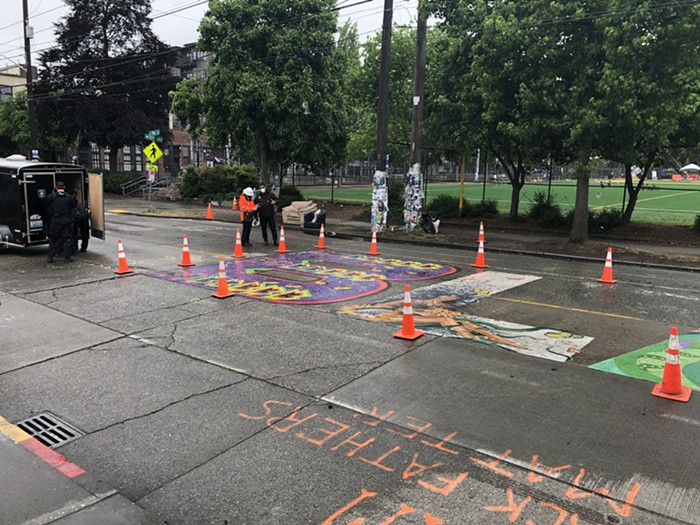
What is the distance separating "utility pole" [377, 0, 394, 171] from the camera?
63.5 feet

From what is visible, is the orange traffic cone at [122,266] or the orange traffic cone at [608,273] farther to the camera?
the orange traffic cone at [608,273]

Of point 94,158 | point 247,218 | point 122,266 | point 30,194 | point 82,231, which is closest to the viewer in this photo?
point 122,266

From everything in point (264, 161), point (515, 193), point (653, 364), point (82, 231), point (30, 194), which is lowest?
point (653, 364)

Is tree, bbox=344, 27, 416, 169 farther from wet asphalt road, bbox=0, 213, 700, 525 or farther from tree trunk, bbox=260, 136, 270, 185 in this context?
wet asphalt road, bbox=0, 213, 700, 525

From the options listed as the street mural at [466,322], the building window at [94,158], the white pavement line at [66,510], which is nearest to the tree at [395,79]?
the street mural at [466,322]

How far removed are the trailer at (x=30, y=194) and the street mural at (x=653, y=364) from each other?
43.4 feet

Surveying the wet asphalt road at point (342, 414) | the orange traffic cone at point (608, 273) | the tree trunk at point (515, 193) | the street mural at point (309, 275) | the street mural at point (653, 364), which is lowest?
the wet asphalt road at point (342, 414)

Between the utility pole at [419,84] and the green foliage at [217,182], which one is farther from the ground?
the utility pole at [419,84]

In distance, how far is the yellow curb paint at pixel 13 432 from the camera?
4797mm

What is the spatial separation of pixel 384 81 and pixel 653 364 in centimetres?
1535

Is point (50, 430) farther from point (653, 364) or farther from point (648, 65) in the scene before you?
point (648, 65)

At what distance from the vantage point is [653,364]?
22.3 feet

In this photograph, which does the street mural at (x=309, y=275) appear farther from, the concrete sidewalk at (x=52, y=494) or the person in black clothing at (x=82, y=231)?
the concrete sidewalk at (x=52, y=494)

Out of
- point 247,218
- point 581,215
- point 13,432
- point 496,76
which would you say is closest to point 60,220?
point 247,218
